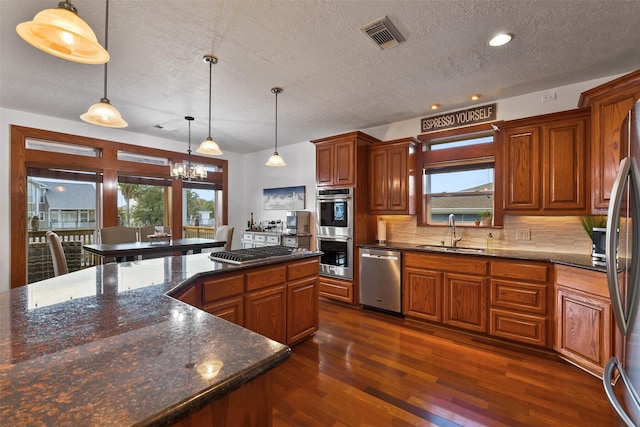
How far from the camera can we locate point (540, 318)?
266cm

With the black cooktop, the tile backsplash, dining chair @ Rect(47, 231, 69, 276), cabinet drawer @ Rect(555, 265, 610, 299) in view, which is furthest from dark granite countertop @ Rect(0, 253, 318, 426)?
the tile backsplash

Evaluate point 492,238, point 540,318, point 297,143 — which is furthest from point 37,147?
point 540,318

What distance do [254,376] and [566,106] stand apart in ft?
12.9

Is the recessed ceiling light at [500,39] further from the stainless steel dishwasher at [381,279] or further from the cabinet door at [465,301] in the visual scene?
the stainless steel dishwasher at [381,279]

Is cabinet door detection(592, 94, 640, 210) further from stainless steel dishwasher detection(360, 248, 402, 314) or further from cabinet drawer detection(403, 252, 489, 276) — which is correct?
stainless steel dishwasher detection(360, 248, 402, 314)

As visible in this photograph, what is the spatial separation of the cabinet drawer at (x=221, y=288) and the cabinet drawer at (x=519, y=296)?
8.31 feet

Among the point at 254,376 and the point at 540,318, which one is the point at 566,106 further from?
the point at 254,376

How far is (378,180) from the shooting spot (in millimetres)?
4090

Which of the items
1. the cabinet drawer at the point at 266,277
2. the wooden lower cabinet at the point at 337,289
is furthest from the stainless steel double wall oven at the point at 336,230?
the cabinet drawer at the point at 266,277

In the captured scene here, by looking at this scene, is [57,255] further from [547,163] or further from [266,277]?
[547,163]

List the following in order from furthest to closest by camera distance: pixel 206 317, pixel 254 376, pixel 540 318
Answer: pixel 540 318, pixel 206 317, pixel 254 376

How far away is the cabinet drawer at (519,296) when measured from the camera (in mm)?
2666

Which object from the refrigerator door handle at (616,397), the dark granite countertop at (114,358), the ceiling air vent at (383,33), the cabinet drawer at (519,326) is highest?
the ceiling air vent at (383,33)

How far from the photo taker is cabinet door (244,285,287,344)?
229cm
